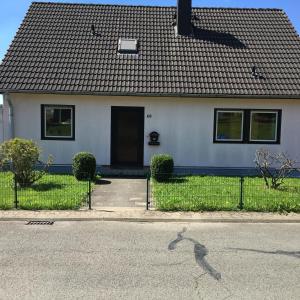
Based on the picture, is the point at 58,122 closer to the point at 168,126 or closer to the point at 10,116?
the point at 10,116

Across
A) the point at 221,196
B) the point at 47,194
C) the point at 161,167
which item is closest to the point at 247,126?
the point at 161,167

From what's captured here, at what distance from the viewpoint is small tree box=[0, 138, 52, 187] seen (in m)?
12.3

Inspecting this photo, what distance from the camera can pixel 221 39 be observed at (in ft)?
61.5

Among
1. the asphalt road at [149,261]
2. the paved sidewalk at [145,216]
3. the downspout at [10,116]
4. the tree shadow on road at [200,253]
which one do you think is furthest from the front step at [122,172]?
the tree shadow on road at [200,253]

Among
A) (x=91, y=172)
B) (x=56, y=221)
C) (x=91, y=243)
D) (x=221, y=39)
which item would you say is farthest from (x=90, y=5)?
(x=91, y=243)

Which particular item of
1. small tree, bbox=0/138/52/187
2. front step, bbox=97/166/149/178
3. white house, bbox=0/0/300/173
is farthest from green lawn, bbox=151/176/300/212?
small tree, bbox=0/138/52/187

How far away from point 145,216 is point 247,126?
7.93 meters

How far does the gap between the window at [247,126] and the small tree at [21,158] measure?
22.6 ft

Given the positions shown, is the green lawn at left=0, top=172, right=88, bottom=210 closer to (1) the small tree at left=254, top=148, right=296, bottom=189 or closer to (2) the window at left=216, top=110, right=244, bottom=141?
(1) the small tree at left=254, top=148, right=296, bottom=189

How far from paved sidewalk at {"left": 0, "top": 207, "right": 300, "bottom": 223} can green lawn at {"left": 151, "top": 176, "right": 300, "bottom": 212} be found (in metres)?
0.35

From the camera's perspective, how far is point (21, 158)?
12289 millimetres

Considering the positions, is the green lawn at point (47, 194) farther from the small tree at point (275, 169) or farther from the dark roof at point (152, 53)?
the small tree at point (275, 169)

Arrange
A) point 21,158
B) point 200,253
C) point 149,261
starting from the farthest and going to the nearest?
point 21,158
point 200,253
point 149,261

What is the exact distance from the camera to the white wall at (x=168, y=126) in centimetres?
1619
